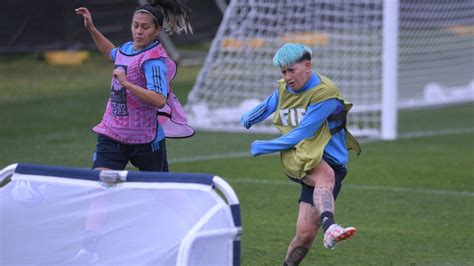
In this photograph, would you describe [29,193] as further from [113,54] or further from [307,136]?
[307,136]

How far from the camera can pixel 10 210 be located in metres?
5.67

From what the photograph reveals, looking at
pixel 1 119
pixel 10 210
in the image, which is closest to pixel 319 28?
pixel 1 119

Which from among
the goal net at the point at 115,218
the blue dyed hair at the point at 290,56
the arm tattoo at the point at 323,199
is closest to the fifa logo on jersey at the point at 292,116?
the blue dyed hair at the point at 290,56

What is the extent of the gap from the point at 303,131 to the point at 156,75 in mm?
964

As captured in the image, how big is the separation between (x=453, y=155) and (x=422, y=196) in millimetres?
2749

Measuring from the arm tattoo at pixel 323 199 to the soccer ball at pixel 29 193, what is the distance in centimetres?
169

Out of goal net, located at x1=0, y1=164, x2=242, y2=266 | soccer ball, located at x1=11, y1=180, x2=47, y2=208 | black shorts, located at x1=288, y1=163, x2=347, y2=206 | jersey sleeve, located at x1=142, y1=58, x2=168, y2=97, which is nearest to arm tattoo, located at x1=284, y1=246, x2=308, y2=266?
black shorts, located at x1=288, y1=163, x2=347, y2=206

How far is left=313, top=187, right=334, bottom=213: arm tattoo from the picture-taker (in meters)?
6.20

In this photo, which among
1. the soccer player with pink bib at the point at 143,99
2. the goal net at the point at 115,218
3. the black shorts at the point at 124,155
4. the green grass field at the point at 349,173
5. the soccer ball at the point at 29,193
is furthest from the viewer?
the green grass field at the point at 349,173

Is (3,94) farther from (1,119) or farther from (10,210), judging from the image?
(10,210)

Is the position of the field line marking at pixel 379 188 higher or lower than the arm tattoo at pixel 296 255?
higher

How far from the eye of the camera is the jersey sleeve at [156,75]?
6.27 metres

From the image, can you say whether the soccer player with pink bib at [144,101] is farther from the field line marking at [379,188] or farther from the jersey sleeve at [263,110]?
the field line marking at [379,188]

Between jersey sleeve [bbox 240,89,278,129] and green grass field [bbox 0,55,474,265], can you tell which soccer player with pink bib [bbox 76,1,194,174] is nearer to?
jersey sleeve [bbox 240,89,278,129]
